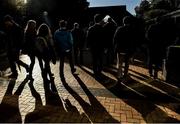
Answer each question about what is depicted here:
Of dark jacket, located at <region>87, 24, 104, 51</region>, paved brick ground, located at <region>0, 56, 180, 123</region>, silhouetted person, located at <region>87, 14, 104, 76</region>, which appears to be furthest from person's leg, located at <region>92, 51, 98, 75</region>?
paved brick ground, located at <region>0, 56, 180, 123</region>

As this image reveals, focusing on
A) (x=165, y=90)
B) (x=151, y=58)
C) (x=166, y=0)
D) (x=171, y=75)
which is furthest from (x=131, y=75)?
(x=166, y=0)

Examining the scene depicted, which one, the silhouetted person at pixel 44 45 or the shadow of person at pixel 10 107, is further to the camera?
the silhouetted person at pixel 44 45

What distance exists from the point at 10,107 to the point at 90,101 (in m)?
1.75

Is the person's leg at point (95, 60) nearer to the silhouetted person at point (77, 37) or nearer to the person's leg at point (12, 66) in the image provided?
the silhouetted person at point (77, 37)

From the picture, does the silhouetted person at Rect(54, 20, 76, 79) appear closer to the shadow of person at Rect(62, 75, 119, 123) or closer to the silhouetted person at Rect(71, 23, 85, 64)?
the shadow of person at Rect(62, 75, 119, 123)

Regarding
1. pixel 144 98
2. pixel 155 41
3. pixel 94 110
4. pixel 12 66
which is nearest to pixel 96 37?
pixel 155 41

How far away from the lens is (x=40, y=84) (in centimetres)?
746

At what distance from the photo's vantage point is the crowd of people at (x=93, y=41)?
725cm

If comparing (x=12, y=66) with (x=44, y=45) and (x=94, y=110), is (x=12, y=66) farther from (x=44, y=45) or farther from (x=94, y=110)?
(x=94, y=110)

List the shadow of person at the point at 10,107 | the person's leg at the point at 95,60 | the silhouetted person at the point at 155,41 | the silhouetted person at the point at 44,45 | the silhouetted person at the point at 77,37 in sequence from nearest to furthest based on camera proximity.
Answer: the shadow of person at the point at 10,107, the silhouetted person at the point at 44,45, the silhouetted person at the point at 155,41, the person's leg at the point at 95,60, the silhouetted person at the point at 77,37

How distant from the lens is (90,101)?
6.04 m

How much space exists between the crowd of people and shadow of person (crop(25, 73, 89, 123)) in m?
1.27

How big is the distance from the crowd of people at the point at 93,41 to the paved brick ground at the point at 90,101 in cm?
52

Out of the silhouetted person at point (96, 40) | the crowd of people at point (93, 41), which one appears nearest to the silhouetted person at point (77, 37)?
the crowd of people at point (93, 41)
